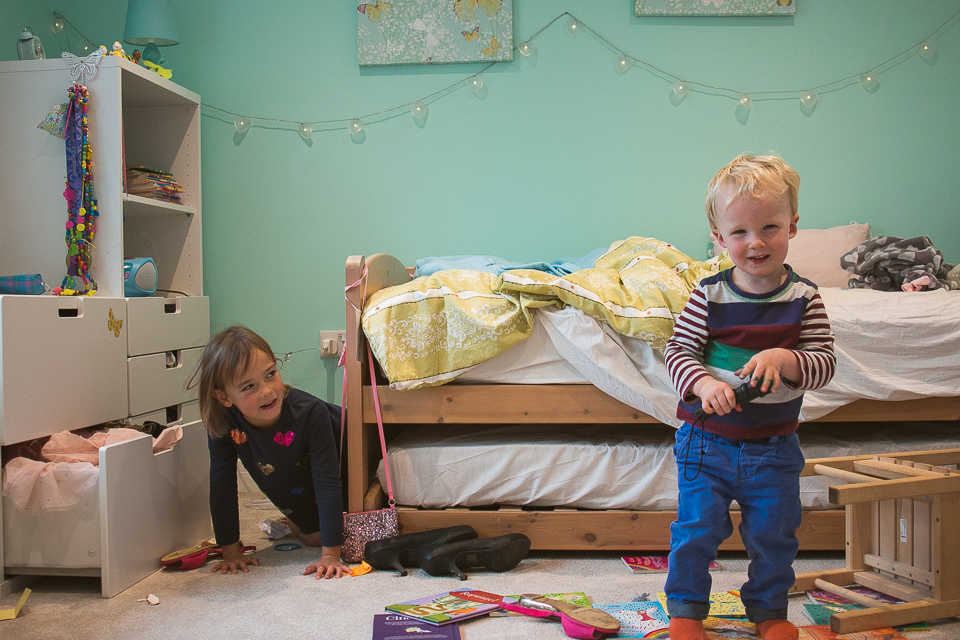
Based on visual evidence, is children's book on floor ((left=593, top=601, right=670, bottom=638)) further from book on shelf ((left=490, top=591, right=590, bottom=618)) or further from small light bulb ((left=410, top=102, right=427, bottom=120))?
small light bulb ((left=410, top=102, right=427, bottom=120))

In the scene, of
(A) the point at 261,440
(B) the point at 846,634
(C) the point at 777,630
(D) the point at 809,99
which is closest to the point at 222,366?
(A) the point at 261,440

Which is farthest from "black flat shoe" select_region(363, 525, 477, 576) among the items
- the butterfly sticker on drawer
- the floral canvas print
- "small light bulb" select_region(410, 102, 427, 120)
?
the floral canvas print

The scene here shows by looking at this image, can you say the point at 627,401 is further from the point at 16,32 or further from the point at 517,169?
the point at 16,32

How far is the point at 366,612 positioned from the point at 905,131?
7.73 ft

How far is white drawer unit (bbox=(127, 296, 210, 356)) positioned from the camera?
207 cm

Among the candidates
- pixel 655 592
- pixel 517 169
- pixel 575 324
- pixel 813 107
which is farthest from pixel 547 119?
pixel 655 592

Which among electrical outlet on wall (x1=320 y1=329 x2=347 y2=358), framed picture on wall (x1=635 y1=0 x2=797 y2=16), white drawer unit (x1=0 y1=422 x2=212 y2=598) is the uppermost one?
framed picture on wall (x1=635 y1=0 x2=797 y2=16)

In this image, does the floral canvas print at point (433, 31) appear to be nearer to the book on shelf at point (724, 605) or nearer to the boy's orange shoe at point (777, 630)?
the book on shelf at point (724, 605)

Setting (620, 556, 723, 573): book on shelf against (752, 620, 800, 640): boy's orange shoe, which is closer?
(752, 620, 800, 640): boy's orange shoe

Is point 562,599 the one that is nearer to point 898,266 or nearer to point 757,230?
point 757,230

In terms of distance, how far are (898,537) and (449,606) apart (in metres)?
0.92

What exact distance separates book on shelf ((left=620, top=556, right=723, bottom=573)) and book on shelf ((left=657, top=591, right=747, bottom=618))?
0.54 feet

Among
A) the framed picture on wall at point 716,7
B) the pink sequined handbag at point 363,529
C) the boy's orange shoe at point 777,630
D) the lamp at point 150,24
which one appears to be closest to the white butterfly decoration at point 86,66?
the lamp at point 150,24

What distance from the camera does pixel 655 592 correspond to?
155cm
